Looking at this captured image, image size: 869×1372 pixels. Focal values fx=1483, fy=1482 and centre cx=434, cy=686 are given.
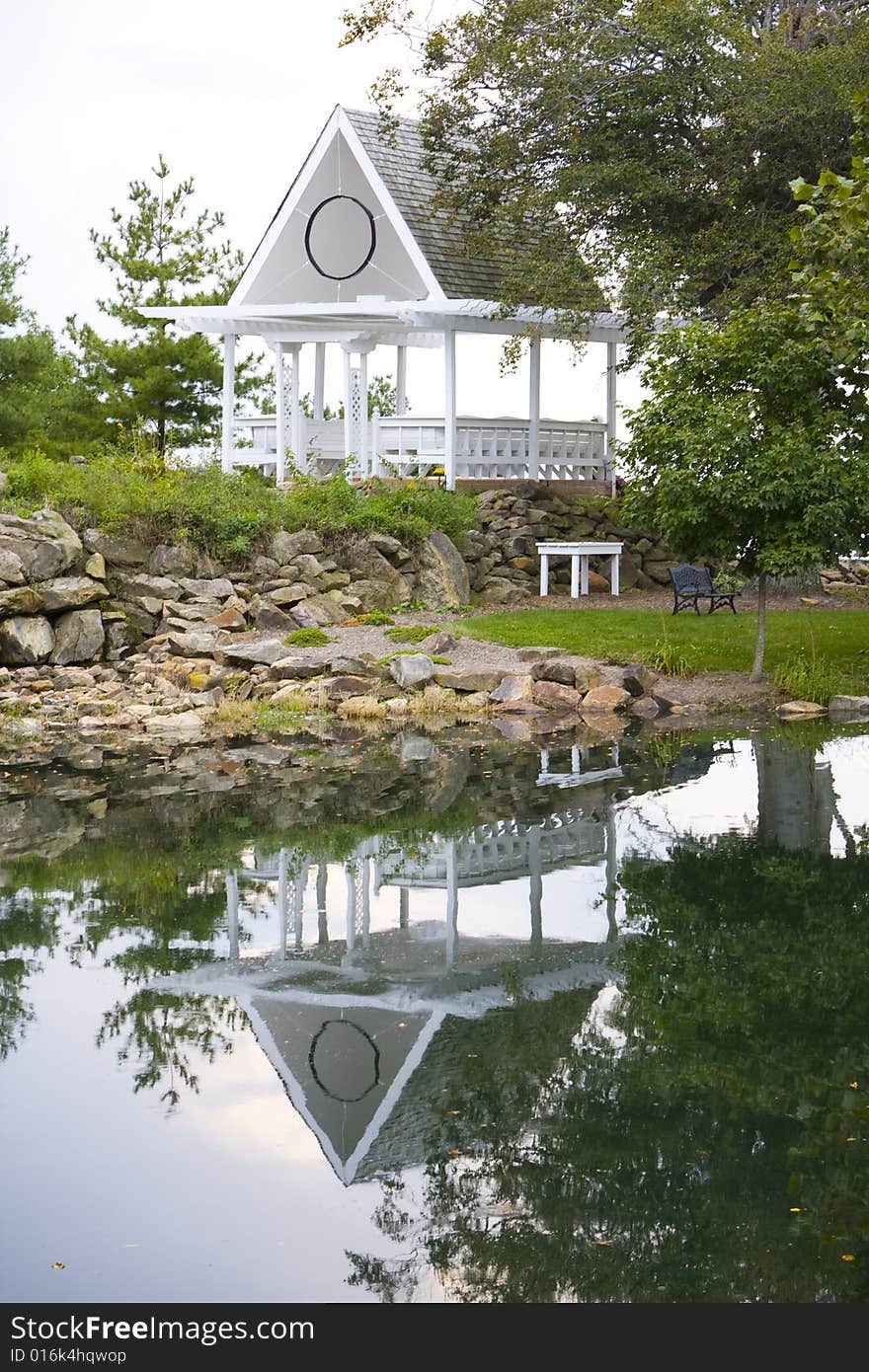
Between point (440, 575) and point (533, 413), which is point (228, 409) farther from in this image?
point (440, 575)

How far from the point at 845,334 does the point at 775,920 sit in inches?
314

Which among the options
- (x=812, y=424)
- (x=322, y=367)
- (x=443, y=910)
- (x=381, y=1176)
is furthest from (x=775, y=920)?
(x=322, y=367)

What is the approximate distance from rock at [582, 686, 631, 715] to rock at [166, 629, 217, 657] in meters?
5.06

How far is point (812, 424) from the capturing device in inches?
681

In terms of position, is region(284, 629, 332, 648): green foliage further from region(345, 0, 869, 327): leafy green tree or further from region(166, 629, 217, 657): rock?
region(345, 0, 869, 327): leafy green tree

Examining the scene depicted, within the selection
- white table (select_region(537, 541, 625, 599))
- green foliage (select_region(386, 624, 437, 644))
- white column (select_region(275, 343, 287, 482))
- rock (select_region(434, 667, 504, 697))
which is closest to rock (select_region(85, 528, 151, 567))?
green foliage (select_region(386, 624, 437, 644))

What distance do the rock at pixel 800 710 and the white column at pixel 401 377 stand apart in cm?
1551

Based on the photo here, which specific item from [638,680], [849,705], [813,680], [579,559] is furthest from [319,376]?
[849,705]

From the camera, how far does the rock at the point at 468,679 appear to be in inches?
715

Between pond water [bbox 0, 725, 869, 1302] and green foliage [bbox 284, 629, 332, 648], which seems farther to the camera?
green foliage [bbox 284, 629, 332, 648]

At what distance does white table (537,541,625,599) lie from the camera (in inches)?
974

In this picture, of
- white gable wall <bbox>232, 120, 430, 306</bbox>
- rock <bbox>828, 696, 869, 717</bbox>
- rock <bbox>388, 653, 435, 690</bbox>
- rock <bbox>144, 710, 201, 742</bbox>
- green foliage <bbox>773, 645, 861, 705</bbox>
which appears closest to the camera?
rock <bbox>144, 710, 201, 742</bbox>

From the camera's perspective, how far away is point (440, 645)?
766 inches

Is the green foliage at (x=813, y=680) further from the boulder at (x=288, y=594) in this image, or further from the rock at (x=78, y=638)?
the rock at (x=78, y=638)
